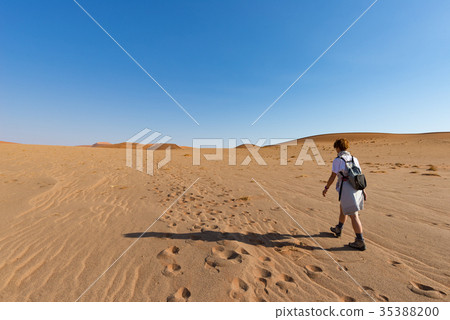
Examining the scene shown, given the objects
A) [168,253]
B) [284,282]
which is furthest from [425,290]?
[168,253]

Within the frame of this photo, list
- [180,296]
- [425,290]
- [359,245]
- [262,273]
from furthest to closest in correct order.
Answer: [359,245]
[262,273]
[425,290]
[180,296]

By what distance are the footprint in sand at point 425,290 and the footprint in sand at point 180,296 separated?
2.84 meters

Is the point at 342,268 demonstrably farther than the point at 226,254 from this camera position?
No

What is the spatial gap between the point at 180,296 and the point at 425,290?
3091 millimetres

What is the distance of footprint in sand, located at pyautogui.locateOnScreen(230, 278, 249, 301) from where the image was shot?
239 cm

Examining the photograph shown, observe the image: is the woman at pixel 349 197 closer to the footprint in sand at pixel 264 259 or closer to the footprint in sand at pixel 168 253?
the footprint in sand at pixel 264 259

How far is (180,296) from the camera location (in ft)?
7.89

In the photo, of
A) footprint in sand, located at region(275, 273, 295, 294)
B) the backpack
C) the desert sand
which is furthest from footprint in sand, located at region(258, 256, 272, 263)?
the backpack

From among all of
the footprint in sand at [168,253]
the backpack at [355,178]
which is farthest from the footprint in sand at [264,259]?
the backpack at [355,178]

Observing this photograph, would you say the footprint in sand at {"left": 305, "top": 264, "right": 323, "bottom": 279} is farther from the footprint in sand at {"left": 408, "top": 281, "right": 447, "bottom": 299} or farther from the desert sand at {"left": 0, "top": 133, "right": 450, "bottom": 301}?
the footprint in sand at {"left": 408, "top": 281, "right": 447, "bottom": 299}

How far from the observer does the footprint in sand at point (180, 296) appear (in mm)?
2353

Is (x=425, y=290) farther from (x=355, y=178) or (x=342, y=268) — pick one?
(x=355, y=178)

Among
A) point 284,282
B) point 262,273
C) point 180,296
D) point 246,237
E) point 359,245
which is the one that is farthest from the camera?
point 246,237
